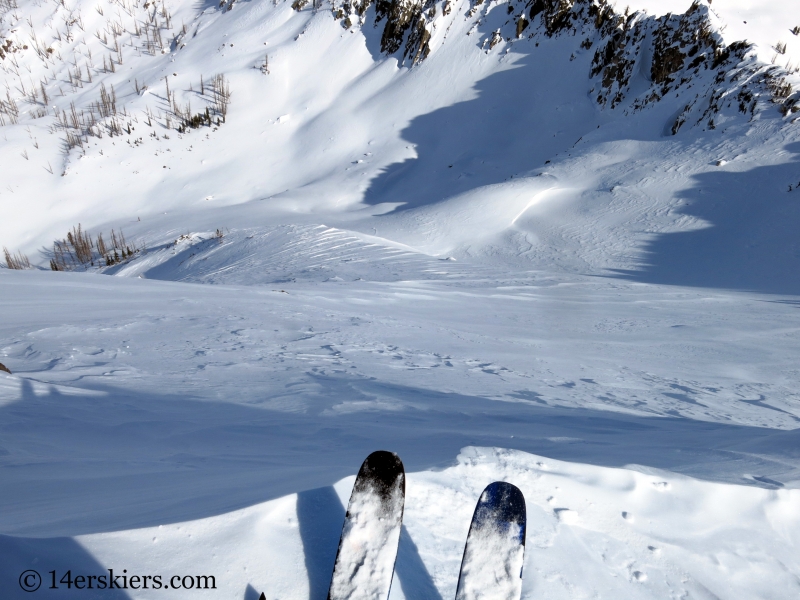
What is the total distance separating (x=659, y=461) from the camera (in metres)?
1.79

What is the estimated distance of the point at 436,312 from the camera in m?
5.00

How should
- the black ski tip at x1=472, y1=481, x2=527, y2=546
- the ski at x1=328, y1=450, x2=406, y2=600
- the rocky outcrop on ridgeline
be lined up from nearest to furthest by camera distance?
the ski at x1=328, y1=450, x2=406, y2=600
the black ski tip at x1=472, y1=481, x2=527, y2=546
the rocky outcrop on ridgeline

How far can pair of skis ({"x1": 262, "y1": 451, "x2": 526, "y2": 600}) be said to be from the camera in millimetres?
1185

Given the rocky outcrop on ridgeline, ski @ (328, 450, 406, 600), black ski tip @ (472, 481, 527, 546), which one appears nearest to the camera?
ski @ (328, 450, 406, 600)

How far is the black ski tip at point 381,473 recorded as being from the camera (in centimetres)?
136

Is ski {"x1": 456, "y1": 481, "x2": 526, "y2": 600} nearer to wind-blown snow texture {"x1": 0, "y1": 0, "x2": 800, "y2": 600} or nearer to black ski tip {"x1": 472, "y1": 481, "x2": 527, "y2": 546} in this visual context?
black ski tip {"x1": 472, "y1": 481, "x2": 527, "y2": 546}

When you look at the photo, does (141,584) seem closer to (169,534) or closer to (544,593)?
(169,534)

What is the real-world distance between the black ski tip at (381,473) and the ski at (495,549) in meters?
0.24

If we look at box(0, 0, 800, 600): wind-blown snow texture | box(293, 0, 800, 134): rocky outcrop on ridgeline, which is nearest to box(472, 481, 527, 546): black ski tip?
box(0, 0, 800, 600): wind-blown snow texture

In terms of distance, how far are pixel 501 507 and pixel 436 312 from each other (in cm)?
371

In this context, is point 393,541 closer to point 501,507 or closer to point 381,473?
point 381,473

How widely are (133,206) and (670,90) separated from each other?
49.7 ft

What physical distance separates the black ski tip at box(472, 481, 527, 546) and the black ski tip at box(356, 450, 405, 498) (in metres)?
0.23

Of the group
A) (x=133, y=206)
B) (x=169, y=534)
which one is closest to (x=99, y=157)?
(x=133, y=206)
